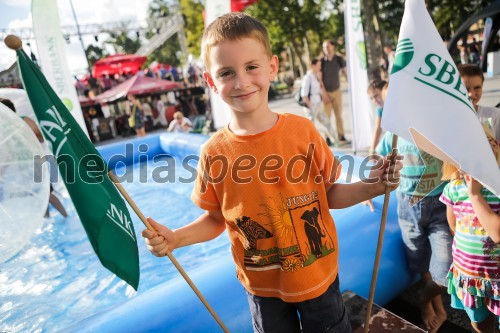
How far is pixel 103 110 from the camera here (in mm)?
16734

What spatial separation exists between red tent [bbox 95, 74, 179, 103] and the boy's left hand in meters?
16.5

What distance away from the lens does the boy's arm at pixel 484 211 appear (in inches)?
68.2

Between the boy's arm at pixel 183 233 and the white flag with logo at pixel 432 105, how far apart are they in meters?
0.78

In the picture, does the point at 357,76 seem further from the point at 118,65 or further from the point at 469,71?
the point at 118,65

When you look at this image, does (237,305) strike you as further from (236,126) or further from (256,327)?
(236,126)

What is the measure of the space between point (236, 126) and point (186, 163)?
21.0 feet

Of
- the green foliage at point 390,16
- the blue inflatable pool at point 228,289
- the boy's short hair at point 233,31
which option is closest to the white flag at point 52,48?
the blue inflatable pool at point 228,289

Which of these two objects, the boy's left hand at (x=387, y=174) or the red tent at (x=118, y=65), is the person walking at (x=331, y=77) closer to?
the boy's left hand at (x=387, y=174)

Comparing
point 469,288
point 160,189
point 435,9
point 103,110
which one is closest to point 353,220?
point 469,288

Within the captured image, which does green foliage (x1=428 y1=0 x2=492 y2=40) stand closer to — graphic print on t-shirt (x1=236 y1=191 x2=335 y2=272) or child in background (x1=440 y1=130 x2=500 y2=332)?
child in background (x1=440 y1=130 x2=500 y2=332)

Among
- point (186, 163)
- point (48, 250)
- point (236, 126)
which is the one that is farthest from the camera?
point (186, 163)

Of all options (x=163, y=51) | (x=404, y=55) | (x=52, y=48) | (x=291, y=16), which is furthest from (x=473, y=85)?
(x=163, y=51)

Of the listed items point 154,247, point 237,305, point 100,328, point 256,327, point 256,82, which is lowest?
point 237,305

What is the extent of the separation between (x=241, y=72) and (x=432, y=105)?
709 mm
